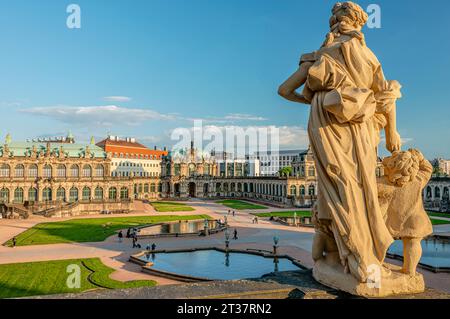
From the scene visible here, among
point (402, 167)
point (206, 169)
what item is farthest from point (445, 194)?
point (402, 167)

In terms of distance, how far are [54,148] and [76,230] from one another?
47.8m

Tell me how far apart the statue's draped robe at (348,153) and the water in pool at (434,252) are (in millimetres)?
25047

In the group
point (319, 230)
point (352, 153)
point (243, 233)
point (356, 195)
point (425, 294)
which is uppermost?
point (352, 153)

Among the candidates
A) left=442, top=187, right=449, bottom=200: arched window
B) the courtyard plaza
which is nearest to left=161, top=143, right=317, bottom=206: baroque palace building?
left=442, top=187, right=449, bottom=200: arched window

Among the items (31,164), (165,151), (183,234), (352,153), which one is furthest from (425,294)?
(165,151)

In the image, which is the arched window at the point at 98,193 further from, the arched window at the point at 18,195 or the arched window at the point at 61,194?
the arched window at the point at 18,195

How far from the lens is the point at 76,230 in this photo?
46781 millimetres

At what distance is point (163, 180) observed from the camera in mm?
115062

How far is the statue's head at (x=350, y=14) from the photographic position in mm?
7578

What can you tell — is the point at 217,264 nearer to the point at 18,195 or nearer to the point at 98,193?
the point at 98,193

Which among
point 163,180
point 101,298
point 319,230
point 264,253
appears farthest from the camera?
point 163,180

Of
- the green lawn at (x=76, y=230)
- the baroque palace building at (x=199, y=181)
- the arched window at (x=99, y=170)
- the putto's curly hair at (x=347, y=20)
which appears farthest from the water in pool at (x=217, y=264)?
the baroque palace building at (x=199, y=181)

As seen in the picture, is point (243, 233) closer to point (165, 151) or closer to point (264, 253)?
point (264, 253)

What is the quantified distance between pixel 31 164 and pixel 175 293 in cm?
8740
